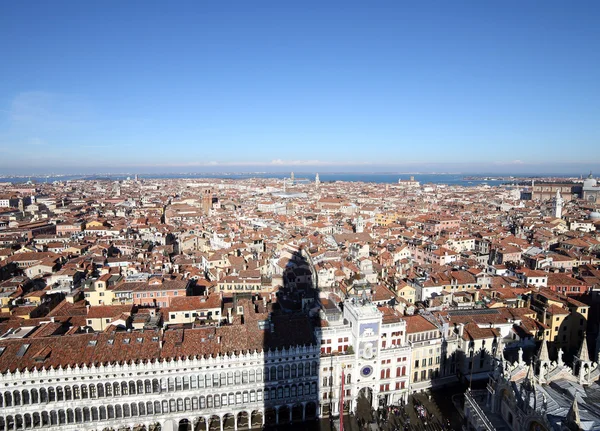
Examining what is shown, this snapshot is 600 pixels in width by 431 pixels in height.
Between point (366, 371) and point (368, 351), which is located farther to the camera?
point (366, 371)

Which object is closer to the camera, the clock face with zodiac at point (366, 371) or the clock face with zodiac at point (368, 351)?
the clock face with zodiac at point (368, 351)

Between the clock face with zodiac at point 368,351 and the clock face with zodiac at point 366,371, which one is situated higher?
the clock face with zodiac at point 368,351

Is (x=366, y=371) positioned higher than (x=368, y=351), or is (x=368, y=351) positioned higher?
(x=368, y=351)

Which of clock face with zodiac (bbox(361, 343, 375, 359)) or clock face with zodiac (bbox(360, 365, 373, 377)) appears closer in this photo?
clock face with zodiac (bbox(361, 343, 375, 359))

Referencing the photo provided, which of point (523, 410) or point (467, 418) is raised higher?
point (523, 410)

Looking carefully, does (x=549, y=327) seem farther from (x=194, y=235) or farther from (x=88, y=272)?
(x=194, y=235)

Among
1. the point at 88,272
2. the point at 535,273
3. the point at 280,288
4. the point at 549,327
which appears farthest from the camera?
the point at 88,272

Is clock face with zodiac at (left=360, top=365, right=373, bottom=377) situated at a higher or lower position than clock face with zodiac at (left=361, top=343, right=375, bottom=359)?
lower

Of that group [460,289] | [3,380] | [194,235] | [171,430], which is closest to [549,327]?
[460,289]
